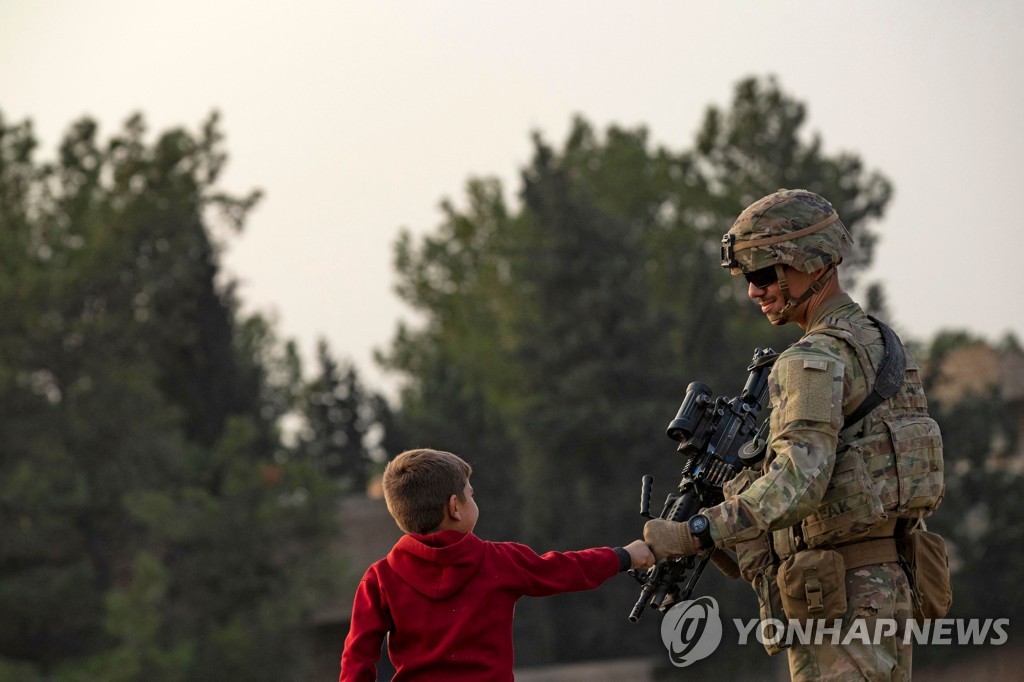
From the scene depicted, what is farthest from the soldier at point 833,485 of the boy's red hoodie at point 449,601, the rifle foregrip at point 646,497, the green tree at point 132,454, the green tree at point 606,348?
the green tree at point 606,348

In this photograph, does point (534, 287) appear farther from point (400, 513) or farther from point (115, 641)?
point (400, 513)

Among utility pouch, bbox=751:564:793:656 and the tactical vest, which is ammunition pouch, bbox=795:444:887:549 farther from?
utility pouch, bbox=751:564:793:656

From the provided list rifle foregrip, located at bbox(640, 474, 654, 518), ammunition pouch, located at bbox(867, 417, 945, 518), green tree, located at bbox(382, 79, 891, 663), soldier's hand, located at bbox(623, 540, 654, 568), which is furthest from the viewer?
green tree, located at bbox(382, 79, 891, 663)

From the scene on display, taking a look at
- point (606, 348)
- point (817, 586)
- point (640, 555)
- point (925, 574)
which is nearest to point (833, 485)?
point (817, 586)

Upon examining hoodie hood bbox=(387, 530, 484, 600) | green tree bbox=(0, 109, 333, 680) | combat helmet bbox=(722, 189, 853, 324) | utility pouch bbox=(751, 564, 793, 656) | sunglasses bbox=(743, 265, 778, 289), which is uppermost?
green tree bbox=(0, 109, 333, 680)

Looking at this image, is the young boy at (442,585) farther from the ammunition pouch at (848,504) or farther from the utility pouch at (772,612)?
the ammunition pouch at (848,504)

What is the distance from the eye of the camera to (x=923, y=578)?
5223mm

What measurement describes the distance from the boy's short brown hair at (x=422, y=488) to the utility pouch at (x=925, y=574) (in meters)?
1.47

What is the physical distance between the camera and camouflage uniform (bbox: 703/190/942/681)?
5023 millimetres

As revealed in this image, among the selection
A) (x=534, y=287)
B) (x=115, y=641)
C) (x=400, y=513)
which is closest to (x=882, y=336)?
(x=400, y=513)

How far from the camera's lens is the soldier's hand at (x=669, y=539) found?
5.31 meters

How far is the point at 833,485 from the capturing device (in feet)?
16.9

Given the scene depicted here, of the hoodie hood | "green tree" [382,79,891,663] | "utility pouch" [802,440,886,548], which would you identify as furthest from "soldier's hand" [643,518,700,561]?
"green tree" [382,79,891,663]

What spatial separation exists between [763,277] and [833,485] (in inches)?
30.7
